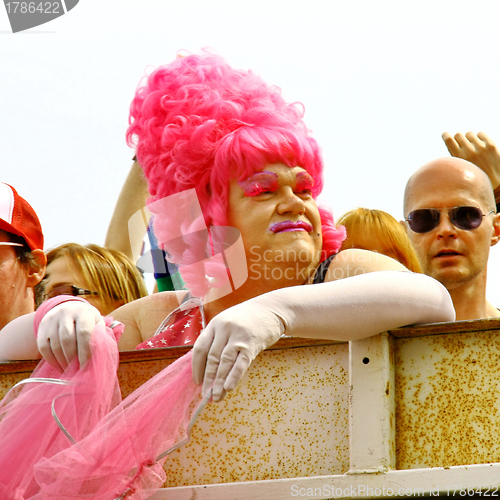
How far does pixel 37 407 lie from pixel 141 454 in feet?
1.27

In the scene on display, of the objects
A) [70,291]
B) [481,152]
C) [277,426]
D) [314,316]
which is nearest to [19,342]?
[277,426]

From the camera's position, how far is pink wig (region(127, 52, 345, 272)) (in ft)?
10.0

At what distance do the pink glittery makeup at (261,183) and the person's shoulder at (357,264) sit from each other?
335 mm

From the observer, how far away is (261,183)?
3012 millimetres

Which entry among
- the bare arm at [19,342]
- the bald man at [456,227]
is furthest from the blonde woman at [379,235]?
the bare arm at [19,342]

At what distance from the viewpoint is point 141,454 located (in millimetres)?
2215

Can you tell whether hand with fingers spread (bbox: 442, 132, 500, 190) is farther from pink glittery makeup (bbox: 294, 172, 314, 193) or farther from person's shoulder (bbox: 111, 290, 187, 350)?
person's shoulder (bbox: 111, 290, 187, 350)

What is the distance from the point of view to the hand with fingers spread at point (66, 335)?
8.00 ft

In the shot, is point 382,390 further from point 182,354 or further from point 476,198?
point 476,198

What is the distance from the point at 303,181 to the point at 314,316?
955 millimetres

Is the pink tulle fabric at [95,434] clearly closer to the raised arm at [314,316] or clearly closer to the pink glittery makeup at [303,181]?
the raised arm at [314,316]

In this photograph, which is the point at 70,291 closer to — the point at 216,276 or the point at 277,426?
the point at 216,276

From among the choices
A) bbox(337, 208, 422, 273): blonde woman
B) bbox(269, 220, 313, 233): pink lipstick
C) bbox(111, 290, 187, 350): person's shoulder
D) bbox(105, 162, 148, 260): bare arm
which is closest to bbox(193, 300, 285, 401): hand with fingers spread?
bbox(269, 220, 313, 233): pink lipstick

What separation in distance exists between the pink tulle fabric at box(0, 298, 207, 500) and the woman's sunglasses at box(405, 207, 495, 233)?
1711mm
